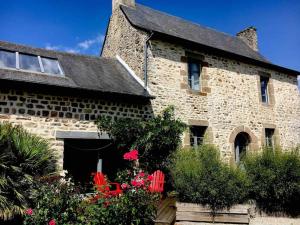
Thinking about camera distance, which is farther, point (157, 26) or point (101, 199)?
point (157, 26)

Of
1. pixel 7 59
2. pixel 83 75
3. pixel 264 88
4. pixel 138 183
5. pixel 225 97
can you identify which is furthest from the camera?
pixel 264 88

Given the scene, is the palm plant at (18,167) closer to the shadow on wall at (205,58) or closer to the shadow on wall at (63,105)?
the shadow on wall at (63,105)

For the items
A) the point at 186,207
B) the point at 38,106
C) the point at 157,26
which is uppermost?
the point at 157,26

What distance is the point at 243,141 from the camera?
12.8m

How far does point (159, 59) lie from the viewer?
1076 centimetres

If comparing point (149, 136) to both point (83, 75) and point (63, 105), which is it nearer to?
point (63, 105)

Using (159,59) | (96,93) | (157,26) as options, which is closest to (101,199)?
(96,93)

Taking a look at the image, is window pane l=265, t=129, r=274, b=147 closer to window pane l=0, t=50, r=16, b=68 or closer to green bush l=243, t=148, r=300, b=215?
green bush l=243, t=148, r=300, b=215

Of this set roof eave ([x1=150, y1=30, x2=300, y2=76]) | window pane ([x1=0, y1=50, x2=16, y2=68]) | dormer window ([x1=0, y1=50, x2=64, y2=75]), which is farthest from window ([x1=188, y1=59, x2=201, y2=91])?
window pane ([x1=0, y1=50, x2=16, y2=68])

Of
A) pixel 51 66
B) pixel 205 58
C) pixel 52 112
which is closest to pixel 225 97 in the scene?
pixel 205 58

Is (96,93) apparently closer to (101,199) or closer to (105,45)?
(101,199)

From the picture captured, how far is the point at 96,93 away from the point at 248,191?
187 inches

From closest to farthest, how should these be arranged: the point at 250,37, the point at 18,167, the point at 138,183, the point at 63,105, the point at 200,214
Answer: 1. the point at 138,183
2. the point at 18,167
3. the point at 200,214
4. the point at 63,105
5. the point at 250,37

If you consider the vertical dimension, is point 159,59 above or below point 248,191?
above
